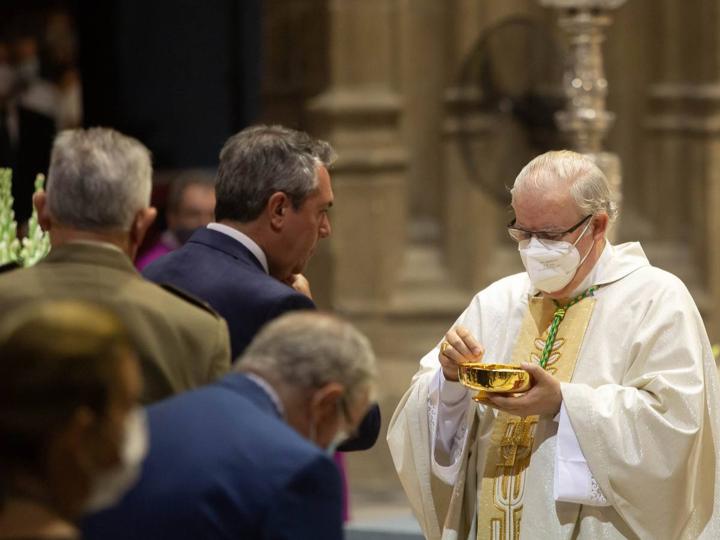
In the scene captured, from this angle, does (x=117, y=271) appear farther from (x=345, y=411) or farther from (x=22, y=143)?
(x=22, y=143)

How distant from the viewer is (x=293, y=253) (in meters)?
4.16

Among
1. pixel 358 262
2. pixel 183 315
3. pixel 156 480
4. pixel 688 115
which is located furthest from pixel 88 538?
pixel 688 115

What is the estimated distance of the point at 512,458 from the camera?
4.27 meters

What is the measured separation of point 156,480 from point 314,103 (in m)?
5.64

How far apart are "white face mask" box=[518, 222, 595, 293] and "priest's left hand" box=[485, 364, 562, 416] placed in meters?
0.27

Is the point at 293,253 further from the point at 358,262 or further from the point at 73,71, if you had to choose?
the point at 73,71

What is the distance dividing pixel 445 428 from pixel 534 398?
15.7 inches

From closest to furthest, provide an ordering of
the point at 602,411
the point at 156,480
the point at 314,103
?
1. the point at 156,480
2. the point at 602,411
3. the point at 314,103

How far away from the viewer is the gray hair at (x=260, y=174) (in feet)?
13.5

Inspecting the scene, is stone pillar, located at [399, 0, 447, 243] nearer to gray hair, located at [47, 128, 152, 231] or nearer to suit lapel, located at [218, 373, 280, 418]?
gray hair, located at [47, 128, 152, 231]

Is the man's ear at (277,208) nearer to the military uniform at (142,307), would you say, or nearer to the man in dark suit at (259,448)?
the military uniform at (142,307)

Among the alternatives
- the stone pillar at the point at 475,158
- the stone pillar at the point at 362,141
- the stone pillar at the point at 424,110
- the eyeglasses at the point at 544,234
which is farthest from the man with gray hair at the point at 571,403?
the stone pillar at the point at 424,110

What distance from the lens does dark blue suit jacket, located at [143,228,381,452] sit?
3.92m

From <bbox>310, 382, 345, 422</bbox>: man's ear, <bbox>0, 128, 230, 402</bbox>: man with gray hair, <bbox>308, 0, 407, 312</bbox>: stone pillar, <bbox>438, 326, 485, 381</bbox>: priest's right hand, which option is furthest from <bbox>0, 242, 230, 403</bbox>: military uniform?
<bbox>308, 0, 407, 312</bbox>: stone pillar
